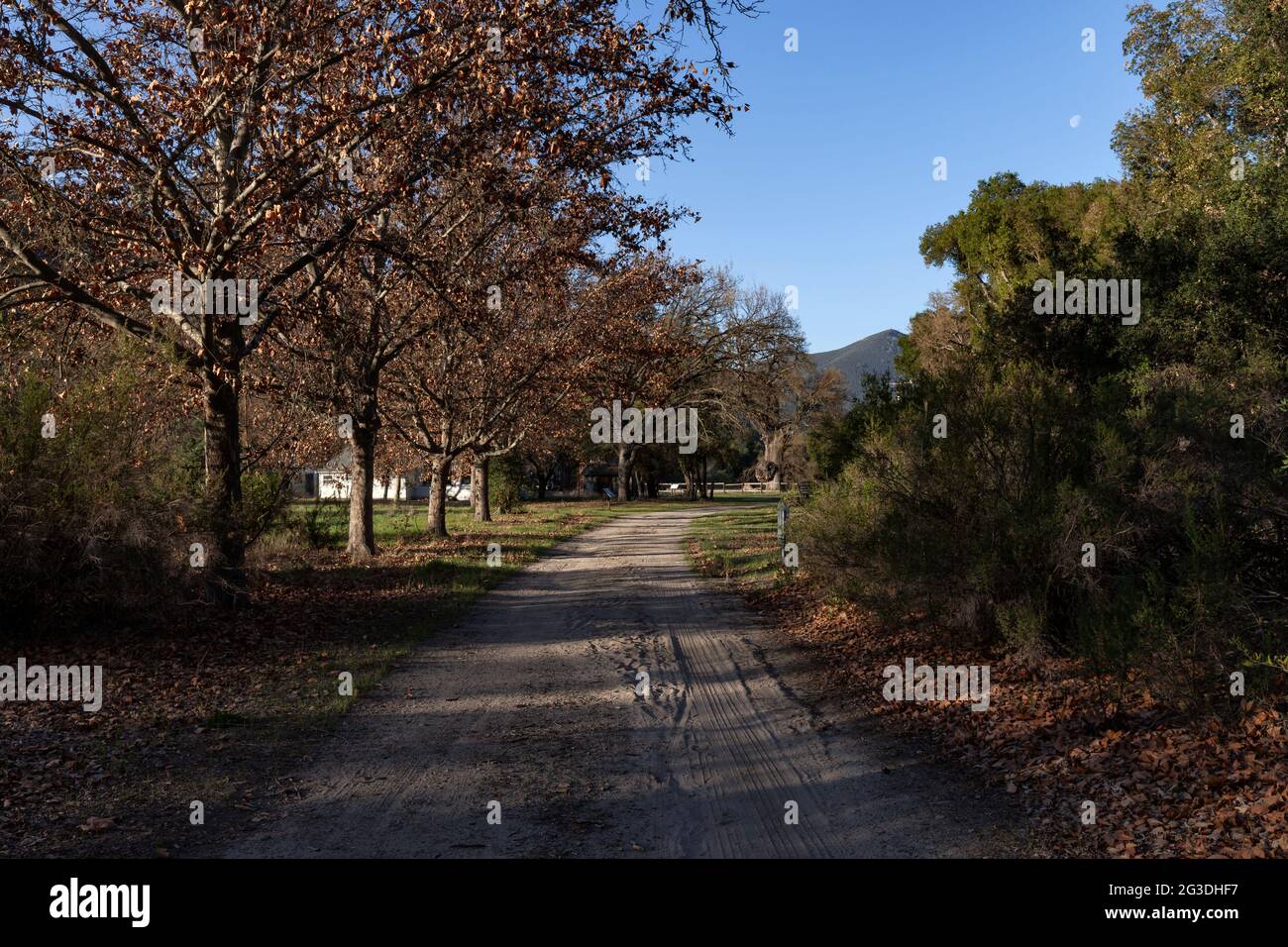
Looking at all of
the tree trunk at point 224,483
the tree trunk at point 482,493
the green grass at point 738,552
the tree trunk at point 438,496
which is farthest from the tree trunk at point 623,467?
the tree trunk at point 224,483

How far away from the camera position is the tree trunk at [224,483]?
11.3 m

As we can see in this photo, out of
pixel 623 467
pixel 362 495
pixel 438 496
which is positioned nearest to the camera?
pixel 362 495

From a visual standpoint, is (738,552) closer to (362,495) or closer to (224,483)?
(362,495)

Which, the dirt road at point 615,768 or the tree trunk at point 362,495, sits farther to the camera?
the tree trunk at point 362,495

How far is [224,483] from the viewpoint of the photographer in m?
11.8

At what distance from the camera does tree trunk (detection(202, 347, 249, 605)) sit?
445 inches

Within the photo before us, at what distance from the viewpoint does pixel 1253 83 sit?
14.7 m

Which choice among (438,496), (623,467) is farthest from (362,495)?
(623,467)

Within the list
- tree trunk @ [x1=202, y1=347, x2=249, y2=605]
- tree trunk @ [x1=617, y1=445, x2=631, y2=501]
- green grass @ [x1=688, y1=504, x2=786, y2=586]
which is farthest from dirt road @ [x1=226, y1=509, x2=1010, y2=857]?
tree trunk @ [x1=617, y1=445, x2=631, y2=501]

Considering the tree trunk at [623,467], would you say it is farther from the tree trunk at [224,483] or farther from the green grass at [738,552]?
the tree trunk at [224,483]

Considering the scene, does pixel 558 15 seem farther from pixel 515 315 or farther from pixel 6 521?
pixel 515 315

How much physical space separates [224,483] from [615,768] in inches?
308

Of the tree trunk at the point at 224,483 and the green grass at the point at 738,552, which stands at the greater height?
the tree trunk at the point at 224,483

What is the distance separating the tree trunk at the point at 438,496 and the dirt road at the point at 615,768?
16147 mm
